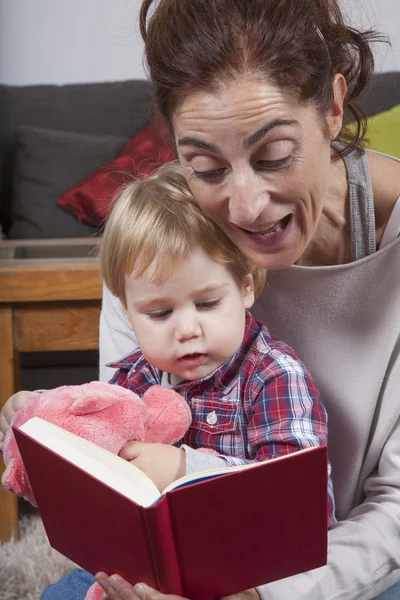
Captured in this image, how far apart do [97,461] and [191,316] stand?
216 mm

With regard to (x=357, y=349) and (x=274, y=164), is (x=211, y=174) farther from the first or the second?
(x=357, y=349)

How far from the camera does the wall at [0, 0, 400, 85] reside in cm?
192

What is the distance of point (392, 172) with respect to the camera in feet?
3.43

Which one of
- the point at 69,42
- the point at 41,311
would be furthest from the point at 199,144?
the point at 69,42

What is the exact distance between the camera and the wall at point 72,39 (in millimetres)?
1924

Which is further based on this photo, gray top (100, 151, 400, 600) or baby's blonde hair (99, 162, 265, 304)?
gray top (100, 151, 400, 600)

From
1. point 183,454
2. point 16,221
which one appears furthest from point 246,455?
point 16,221

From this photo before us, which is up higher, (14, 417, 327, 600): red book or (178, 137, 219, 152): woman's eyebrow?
(178, 137, 219, 152): woman's eyebrow

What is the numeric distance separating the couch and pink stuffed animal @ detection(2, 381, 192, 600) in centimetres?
121

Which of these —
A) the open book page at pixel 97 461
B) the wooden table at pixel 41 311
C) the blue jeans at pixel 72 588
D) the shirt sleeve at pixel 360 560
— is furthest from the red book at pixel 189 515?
the wooden table at pixel 41 311

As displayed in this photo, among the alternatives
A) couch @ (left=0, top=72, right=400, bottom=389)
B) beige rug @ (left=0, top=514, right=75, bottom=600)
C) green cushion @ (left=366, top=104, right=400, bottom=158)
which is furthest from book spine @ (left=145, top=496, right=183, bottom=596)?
green cushion @ (left=366, top=104, right=400, bottom=158)

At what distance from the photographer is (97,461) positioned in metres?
0.75

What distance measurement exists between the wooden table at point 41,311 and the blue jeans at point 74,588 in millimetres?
647

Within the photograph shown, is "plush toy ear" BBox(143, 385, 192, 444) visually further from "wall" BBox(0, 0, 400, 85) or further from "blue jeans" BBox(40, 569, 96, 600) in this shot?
"wall" BBox(0, 0, 400, 85)
